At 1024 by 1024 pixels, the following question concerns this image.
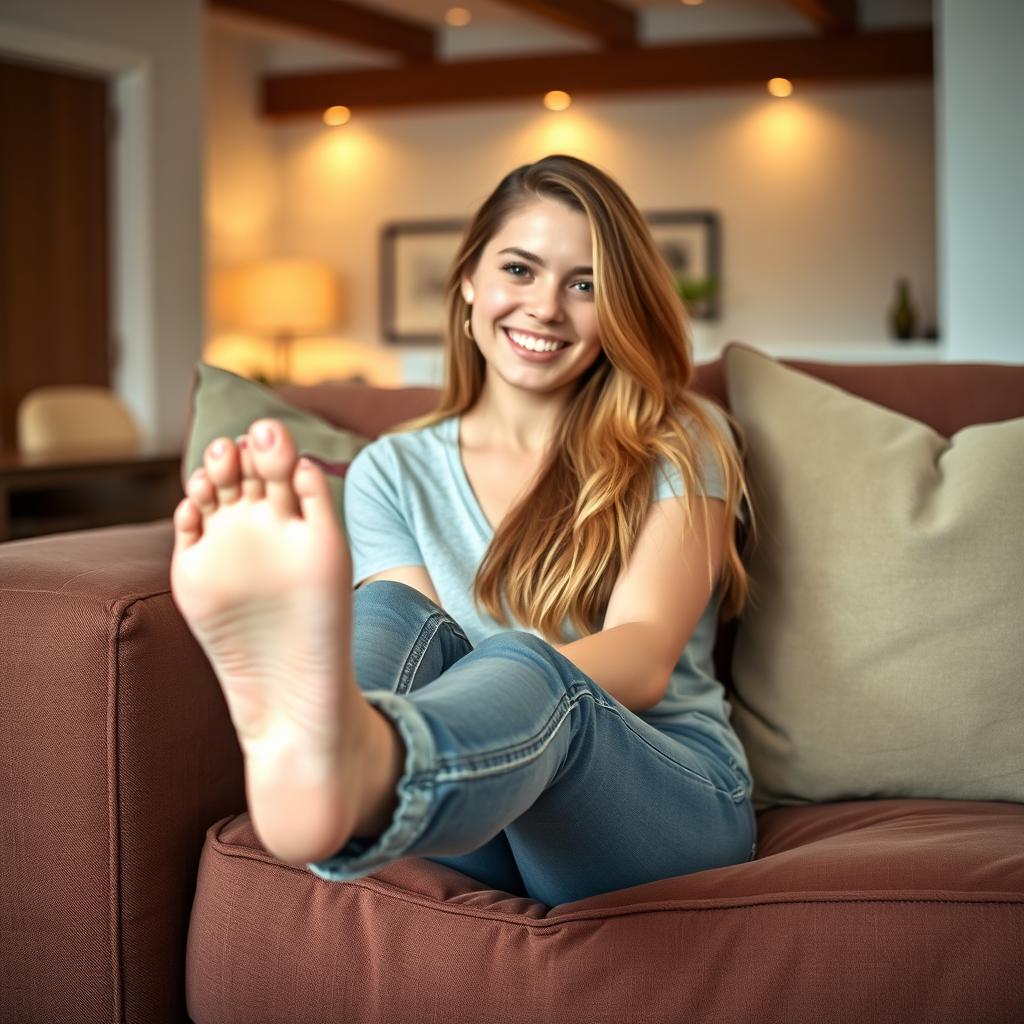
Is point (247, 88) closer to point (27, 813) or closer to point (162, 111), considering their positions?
point (162, 111)

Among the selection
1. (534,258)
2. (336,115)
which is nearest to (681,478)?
(534,258)

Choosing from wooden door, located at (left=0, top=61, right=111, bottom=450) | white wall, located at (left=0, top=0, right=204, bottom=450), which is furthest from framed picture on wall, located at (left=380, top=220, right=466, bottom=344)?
wooden door, located at (left=0, top=61, right=111, bottom=450)

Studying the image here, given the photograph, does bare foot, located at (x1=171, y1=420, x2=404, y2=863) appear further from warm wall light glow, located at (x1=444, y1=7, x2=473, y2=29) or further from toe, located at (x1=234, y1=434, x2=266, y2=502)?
warm wall light glow, located at (x1=444, y1=7, x2=473, y2=29)

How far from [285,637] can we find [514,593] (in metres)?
0.66

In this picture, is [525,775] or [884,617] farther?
[884,617]

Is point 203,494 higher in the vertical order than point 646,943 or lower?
higher

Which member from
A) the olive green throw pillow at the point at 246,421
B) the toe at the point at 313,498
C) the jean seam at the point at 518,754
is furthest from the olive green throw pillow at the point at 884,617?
the toe at the point at 313,498

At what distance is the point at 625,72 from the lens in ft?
23.4

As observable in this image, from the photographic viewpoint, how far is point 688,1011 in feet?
3.84

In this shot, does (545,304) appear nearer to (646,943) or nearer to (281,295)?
(646,943)

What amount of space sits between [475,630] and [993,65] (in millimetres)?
2906

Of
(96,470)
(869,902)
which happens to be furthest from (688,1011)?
(96,470)

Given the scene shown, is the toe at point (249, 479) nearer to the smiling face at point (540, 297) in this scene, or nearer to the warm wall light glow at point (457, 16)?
the smiling face at point (540, 297)

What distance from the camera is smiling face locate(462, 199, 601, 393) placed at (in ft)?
5.57
